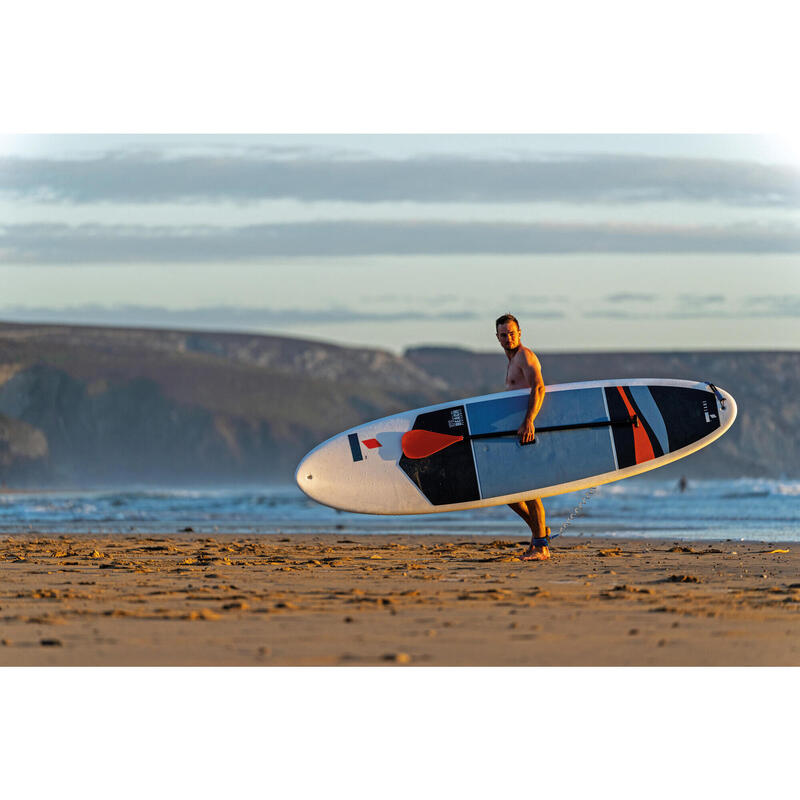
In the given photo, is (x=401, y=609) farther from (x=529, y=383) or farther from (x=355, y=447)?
(x=355, y=447)

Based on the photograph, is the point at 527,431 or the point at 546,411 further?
the point at 546,411

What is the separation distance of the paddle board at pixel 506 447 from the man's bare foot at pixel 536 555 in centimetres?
57

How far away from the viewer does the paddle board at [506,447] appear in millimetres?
9266

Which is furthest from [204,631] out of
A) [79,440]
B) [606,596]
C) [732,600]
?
[79,440]

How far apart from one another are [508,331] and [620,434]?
156 cm

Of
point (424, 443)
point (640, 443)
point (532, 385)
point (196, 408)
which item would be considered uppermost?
point (196, 408)

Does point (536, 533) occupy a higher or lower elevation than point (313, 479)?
lower

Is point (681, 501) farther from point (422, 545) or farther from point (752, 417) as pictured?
point (752, 417)

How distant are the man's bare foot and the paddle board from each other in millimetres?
572

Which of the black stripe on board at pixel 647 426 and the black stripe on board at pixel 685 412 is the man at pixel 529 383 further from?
the black stripe on board at pixel 685 412

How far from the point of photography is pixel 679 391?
9688 mm

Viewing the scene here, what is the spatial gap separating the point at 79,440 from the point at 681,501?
6345 centimetres

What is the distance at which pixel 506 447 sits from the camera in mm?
9273

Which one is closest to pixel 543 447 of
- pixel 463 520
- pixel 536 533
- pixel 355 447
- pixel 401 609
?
pixel 536 533
